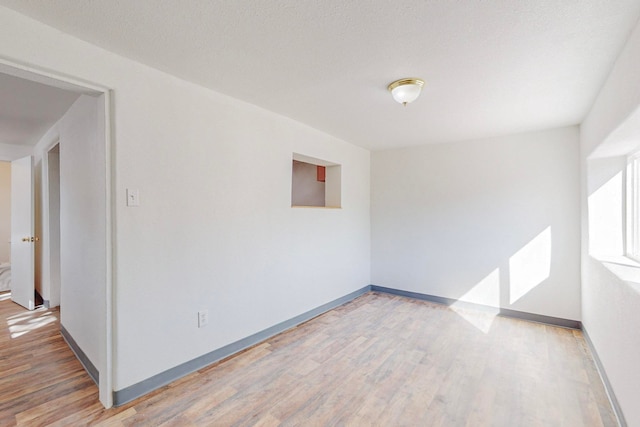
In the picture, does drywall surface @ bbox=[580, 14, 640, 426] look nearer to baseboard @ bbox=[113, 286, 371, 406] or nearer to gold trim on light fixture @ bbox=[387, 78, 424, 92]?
gold trim on light fixture @ bbox=[387, 78, 424, 92]

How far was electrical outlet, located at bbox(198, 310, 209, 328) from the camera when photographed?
2.29 metres

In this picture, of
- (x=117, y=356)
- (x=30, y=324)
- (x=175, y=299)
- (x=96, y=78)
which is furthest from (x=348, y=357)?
(x=30, y=324)

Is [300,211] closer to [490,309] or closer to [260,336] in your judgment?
[260,336]

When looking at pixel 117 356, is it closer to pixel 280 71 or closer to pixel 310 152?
pixel 280 71

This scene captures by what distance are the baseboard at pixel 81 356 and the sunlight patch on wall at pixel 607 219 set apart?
4.09 m

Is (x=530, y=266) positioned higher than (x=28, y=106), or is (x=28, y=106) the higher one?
(x=28, y=106)

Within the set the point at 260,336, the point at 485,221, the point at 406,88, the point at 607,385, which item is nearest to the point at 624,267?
the point at 607,385

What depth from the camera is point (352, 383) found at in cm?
212

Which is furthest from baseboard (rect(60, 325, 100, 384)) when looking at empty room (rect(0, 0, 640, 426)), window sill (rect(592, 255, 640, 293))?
window sill (rect(592, 255, 640, 293))

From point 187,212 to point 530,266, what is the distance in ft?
11.9

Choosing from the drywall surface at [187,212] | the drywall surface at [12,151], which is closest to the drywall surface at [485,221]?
the drywall surface at [187,212]

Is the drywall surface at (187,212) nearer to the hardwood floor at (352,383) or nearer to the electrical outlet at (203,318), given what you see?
the electrical outlet at (203,318)

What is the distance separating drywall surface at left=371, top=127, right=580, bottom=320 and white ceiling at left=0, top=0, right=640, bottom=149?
2.94 feet

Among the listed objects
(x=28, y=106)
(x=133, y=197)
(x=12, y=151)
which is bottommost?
(x=133, y=197)
